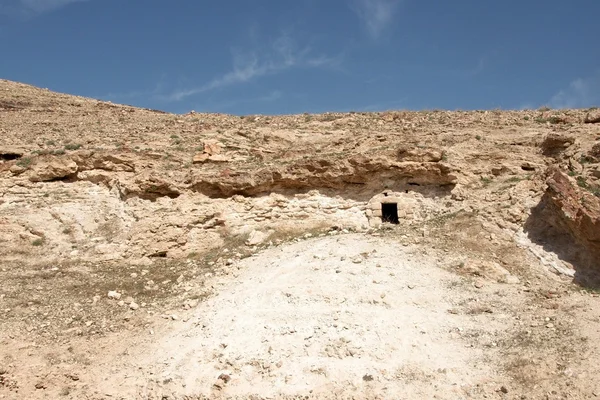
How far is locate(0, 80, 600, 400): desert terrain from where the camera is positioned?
23.1 feet

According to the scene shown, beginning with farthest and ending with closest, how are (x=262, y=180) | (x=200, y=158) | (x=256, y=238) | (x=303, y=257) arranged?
(x=200, y=158)
(x=262, y=180)
(x=256, y=238)
(x=303, y=257)

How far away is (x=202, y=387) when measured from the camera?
6.96m

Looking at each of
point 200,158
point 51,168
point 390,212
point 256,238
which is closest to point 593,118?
point 390,212

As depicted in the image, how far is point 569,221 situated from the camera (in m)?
9.86

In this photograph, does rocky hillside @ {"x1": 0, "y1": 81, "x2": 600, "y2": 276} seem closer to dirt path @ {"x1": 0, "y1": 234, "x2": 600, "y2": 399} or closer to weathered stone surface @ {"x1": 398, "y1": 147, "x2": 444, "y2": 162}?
weathered stone surface @ {"x1": 398, "y1": 147, "x2": 444, "y2": 162}

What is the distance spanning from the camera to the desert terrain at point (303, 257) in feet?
23.1

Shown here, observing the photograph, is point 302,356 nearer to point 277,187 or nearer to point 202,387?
point 202,387

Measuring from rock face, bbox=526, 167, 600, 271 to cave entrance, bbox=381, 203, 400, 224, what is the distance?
3.05 metres

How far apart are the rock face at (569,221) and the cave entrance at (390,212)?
3.05m

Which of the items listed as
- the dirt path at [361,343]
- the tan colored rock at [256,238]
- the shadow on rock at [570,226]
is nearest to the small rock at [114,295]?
the dirt path at [361,343]

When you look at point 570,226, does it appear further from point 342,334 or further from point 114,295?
point 114,295

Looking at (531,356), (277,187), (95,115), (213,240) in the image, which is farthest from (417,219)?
(95,115)

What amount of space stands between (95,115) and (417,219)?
1212 cm

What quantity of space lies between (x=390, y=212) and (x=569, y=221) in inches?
160
